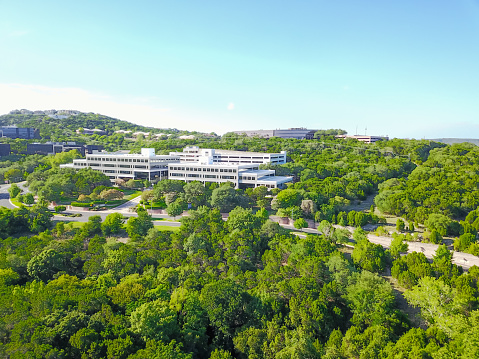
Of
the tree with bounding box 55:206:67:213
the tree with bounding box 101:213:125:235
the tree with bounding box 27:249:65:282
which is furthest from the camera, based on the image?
the tree with bounding box 55:206:67:213

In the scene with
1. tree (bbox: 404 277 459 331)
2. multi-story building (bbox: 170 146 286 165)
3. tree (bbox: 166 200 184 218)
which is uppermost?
multi-story building (bbox: 170 146 286 165)

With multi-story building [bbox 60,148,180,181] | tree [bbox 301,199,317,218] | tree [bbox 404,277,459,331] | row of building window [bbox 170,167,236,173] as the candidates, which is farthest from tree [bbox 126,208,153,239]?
multi-story building [bbox 60,148,180,181]

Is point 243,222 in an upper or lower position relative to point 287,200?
lower

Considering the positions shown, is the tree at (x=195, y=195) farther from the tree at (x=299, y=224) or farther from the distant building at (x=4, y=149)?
the distant building at (x=4, y=149)

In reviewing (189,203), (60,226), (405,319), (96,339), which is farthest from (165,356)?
(189,203)

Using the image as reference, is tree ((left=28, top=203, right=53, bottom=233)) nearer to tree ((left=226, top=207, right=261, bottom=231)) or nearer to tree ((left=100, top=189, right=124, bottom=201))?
tree ((left=100, top=189, right=124, bottom=201))

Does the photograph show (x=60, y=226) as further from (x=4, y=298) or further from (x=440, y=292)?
(x=440, y=292)

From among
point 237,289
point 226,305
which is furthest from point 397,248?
point 226,305

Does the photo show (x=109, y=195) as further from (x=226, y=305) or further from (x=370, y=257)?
(x=370, y=257)
